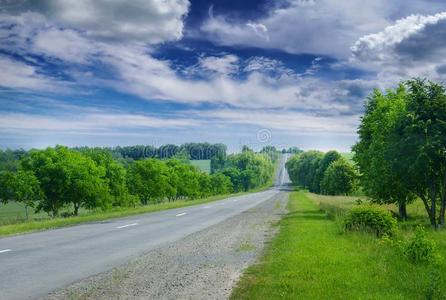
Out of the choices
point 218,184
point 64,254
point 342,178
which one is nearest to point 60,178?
point 64,254

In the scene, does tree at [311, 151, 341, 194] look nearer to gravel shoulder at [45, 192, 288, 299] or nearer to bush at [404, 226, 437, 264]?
gravel shoulder at [45, 192, 288, 299]

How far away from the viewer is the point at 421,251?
1086 centimetres

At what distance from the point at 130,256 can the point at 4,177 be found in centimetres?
3266

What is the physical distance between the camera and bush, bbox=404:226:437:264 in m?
10.8

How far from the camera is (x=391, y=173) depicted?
22000 mm

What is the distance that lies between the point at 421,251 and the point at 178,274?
5944 millimetres

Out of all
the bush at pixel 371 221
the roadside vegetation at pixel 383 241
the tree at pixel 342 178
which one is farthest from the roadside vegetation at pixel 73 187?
the tree at pixel 342 178

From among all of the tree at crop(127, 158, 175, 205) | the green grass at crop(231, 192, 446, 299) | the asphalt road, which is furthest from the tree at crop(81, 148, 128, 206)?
the green grass at crop(231, 192, 446, 299)

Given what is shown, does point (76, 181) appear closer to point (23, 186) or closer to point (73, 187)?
point (73, 187)

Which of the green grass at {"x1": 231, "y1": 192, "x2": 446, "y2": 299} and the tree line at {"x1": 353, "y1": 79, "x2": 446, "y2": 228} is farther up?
the tree line at {"x1": 353, "y1": 79, "x2": 446, "y2": 228}

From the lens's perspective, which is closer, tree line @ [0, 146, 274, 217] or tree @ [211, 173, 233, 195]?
tree line @ [0, 146, 274, 217]

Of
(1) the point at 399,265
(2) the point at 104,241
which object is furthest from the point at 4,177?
(1) the point at 399,265

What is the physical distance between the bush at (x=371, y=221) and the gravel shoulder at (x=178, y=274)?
392 cm

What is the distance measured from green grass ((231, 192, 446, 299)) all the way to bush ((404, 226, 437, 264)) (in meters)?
0.23
